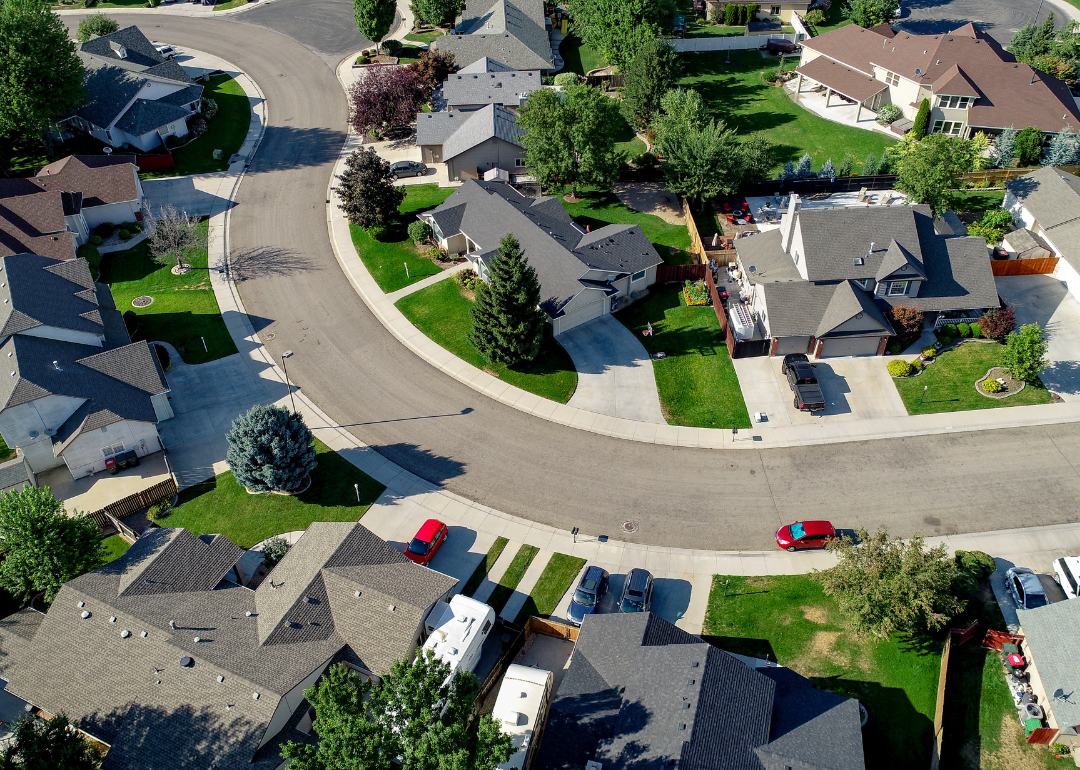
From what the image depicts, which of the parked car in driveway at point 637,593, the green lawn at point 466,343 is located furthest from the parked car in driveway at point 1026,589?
the green lawn at point 466,343

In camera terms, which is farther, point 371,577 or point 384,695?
point 371,577

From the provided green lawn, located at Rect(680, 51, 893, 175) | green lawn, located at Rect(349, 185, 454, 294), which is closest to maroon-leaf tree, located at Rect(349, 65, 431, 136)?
green lawn, located at Rect(349, 185, 454, 294)

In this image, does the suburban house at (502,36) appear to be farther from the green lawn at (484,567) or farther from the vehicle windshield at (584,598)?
the vehicle windshield at (584,598)

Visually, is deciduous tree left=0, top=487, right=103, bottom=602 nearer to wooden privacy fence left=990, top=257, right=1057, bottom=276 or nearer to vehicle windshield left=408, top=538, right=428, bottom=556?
vehicle windshield left=408, top=538, right=428, bottom=556

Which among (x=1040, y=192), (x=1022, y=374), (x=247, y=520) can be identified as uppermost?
(x=1040, y=192)

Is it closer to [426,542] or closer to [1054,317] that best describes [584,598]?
[426,542]

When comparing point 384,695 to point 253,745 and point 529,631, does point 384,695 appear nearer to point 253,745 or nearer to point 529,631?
point 253,745

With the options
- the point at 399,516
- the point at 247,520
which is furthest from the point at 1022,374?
the point at 247,520
